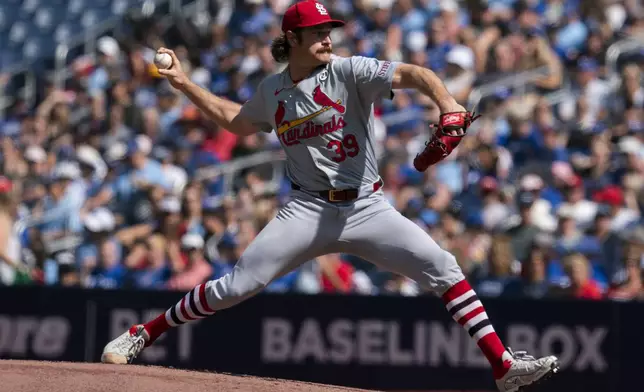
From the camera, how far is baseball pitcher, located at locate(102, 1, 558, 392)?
5871mm

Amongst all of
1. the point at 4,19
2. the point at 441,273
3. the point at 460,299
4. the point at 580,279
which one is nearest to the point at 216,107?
the point at 441,273

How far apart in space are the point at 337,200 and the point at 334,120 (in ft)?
1.33

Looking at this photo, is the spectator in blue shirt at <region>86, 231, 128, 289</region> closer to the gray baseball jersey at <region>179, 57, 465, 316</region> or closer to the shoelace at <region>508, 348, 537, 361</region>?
the gray baseball jersey at <region>179, 57, 465, 316</region>

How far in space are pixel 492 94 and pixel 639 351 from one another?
3.67 metres

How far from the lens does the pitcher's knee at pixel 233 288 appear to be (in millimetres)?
5957

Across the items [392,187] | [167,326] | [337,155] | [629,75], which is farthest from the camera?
[629,75]

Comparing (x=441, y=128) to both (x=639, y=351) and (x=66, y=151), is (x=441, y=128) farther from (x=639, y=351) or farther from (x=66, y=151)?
(x=66, y=151)

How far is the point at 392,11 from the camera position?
13.5 m

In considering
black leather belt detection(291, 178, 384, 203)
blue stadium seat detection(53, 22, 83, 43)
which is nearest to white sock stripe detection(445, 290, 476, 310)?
black leather belt detection(291, 178, 384, 203)

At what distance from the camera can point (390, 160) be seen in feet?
37.2

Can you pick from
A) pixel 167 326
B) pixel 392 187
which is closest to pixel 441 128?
pixel 167 326

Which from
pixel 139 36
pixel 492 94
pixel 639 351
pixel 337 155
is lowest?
pixel 639 351

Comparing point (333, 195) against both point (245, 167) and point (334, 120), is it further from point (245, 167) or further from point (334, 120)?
point (245, 167)

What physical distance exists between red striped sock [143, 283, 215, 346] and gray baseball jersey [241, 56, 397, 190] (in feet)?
2.64
